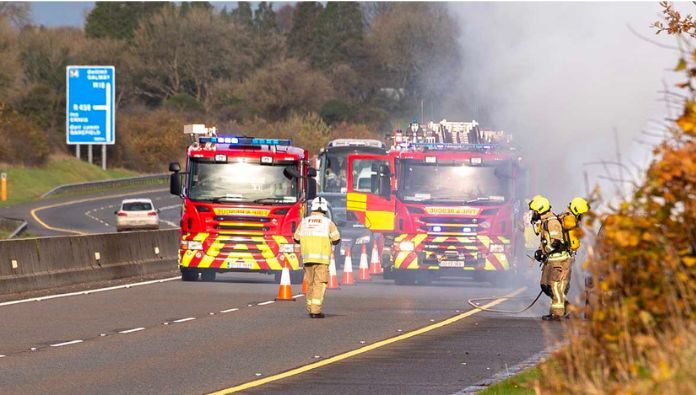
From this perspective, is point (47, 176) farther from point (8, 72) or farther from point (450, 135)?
point (450, 135)

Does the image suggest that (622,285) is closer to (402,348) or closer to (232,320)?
(402,348)

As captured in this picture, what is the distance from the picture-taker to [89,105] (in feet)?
242

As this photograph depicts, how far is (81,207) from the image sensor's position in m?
83.0

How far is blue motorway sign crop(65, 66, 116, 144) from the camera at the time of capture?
73.2 meters

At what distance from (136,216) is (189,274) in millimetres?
31840

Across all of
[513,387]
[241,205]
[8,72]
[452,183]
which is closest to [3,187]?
[8,72]

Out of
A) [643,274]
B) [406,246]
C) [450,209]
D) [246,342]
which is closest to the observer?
[643,274]

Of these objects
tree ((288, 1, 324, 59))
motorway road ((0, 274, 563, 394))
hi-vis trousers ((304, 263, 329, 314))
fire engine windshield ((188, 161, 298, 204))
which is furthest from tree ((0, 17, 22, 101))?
hi-vis trousers ((304, 263, 329, 314))

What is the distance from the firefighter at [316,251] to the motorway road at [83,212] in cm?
3935

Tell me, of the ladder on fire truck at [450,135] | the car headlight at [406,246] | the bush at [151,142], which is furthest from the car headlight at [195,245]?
the bush at [151,142]

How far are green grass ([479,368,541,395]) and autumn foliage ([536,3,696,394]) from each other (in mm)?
4680

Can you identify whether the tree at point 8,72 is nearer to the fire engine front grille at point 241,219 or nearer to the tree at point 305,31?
the tree at point 305,31

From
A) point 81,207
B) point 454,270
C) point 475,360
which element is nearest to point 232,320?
point 475,360

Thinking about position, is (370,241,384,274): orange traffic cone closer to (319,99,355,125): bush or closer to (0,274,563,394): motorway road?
(0,274,563,394): motorway road
